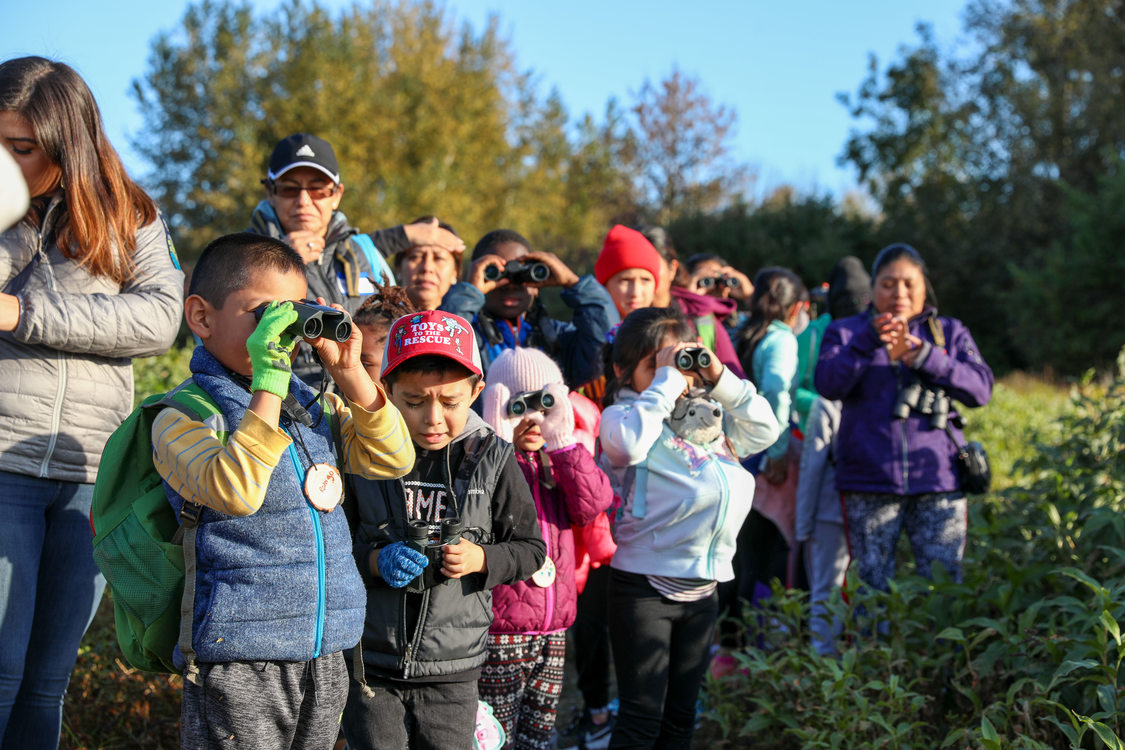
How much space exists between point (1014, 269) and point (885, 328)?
Answer: 54.7 feet

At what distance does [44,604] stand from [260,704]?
0.96m

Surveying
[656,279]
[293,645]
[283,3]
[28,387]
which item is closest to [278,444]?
[293,645]

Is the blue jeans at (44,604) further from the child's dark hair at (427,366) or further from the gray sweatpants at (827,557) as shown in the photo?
the gray sweatpants at (827,557)

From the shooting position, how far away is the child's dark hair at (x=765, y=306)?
514cm

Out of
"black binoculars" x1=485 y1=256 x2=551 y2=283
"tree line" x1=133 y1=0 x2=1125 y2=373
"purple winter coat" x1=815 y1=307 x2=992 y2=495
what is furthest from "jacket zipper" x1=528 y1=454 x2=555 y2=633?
"tree line" x1=133 y1=0 x2=1125 y2=373

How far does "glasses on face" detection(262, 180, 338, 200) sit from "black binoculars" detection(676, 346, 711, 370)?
152cm

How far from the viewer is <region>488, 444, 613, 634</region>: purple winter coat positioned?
2.92m

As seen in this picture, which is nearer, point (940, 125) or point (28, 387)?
point (28, 387)

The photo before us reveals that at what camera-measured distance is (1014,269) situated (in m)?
18.8

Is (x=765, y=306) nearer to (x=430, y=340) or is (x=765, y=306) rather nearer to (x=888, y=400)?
(x=888, y=400)

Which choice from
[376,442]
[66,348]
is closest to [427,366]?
[376,442]

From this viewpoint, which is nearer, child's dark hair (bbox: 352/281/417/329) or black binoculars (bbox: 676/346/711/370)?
child's dark hair (bbox: 352/281/417/329)

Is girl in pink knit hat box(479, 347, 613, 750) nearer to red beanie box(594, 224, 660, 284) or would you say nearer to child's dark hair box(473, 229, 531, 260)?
child's dark hair box(473, 229, 531, 260)

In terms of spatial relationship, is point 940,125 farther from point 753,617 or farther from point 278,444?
point 278,444
